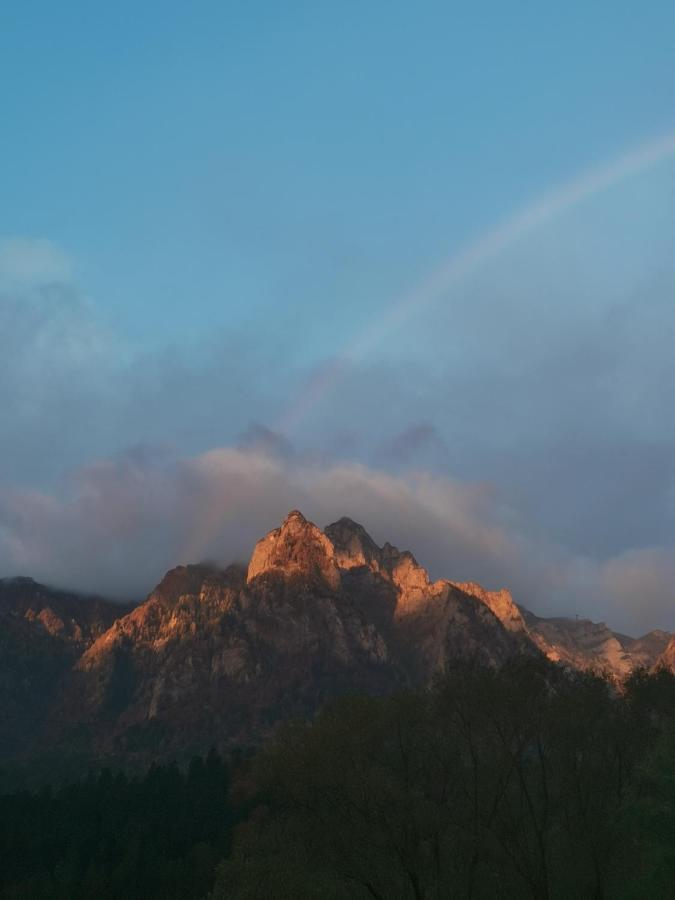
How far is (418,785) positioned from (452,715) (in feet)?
25.9

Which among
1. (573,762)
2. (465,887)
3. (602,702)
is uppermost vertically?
(602,702)

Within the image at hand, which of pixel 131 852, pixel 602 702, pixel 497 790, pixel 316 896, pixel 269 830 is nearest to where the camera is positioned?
pixel 316 896

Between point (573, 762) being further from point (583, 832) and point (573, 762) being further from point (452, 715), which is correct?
point (452, 715)

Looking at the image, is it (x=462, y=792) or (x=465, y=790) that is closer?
(x=465, y=790)

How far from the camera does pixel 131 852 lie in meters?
189

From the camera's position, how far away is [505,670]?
317ft

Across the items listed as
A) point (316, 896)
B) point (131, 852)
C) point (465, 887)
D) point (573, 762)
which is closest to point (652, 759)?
point (573, 762)

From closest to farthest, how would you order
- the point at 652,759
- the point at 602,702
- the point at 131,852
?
1. the point at 652,759
2. the point at 602,702
3. the point at 131,852

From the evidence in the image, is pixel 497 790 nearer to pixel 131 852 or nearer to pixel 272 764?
pixel 272 764

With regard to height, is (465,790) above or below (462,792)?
above

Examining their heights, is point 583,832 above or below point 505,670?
below

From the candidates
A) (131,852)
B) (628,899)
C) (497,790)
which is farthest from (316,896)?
(131,852)

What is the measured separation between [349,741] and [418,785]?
27.6 ft

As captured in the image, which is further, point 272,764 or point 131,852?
point 131,852
